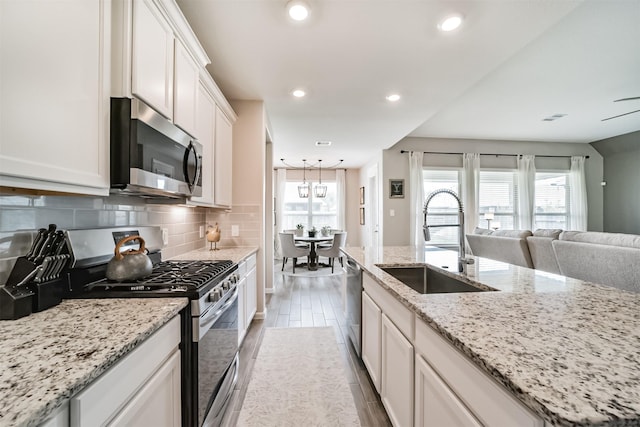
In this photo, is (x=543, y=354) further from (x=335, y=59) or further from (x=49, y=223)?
(x=335, y=59)

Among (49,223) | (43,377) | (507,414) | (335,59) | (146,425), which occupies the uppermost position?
(335,59)

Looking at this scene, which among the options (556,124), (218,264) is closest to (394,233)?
(556,124)

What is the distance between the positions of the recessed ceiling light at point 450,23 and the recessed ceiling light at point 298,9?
0.96 metres

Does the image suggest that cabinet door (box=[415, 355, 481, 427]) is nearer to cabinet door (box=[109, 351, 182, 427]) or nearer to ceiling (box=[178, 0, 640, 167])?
cabinet door (box=[109, 351, 182, 427])

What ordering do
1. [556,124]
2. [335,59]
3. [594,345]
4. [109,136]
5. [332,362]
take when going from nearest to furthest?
1. [594,345]
2. [109,136]
3. [332,362]
4. [335,59]
5. [556,124]

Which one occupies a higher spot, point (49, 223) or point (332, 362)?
point (49, 223)

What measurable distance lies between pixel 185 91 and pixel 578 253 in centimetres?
400

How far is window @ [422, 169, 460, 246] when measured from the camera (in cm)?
593

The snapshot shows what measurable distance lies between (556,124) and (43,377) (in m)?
6.92

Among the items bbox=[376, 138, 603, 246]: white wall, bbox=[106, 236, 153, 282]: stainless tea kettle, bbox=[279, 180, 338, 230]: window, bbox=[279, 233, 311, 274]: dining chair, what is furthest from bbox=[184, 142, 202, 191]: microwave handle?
bbox=[279, 180, 338, 230]: window

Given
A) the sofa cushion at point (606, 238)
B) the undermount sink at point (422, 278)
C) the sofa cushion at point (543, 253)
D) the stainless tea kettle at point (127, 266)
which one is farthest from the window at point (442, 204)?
the stainless tea kettle at point (127, 266)

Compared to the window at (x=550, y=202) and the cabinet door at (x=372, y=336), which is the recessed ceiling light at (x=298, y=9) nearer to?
the cabinet door at (x=372, y=336)

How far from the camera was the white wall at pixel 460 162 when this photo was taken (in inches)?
228

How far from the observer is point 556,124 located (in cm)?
496
